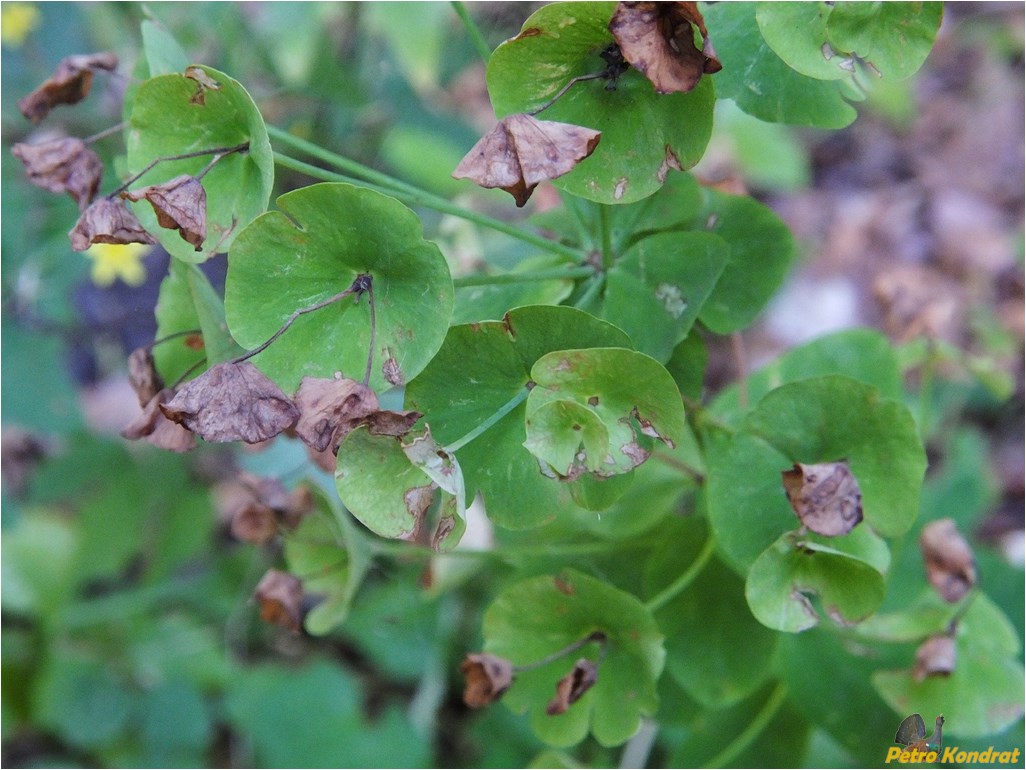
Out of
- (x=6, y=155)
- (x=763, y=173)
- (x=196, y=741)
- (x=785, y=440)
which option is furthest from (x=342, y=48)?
(x=785, y=440)

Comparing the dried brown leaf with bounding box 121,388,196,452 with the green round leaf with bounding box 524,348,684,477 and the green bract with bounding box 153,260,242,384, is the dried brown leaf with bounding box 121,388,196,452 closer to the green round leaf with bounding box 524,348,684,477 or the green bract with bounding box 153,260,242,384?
the green bract with bounding box 153,260,242,384

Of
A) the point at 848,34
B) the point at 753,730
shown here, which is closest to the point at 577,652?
the point at 753,730

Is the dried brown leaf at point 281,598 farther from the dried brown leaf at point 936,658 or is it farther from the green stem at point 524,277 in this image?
the dried brown leaf at point 936,658

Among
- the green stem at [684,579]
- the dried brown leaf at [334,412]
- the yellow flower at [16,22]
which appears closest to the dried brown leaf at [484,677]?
the green stem at [684,579]

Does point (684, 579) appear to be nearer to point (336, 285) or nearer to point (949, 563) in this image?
point (949, 563)

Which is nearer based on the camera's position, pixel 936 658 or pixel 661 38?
pixel 661 38
